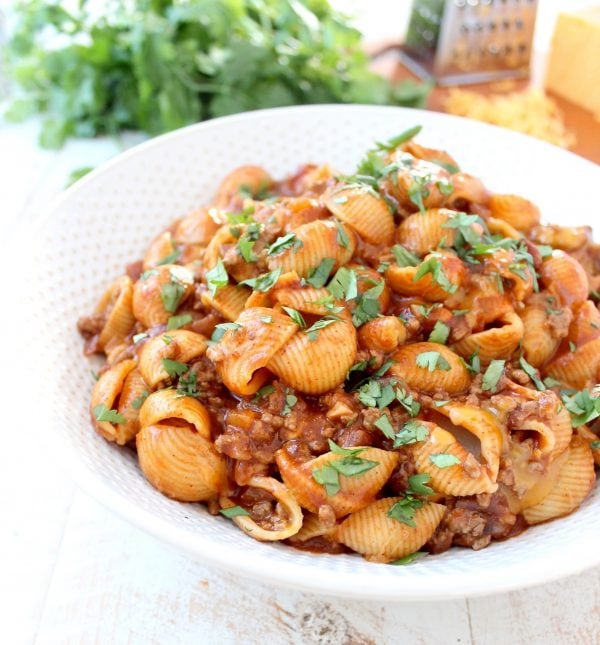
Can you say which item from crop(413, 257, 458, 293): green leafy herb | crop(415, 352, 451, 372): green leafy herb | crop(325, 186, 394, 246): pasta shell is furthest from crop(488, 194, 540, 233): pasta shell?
crop(415, 352, 451, 372): green leafy herb

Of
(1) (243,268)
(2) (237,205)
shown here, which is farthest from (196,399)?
(2) (237,205)

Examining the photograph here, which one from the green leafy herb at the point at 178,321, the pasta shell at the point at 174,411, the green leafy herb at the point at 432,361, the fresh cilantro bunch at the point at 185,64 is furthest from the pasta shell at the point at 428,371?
the fresh cilantro bunch at the point at 185,64

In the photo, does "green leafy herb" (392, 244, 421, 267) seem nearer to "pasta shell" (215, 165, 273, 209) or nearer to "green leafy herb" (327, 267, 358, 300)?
"green leafy herb" (327, 267, 358, 300)

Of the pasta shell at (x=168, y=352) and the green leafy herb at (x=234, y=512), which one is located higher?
the pasta shell at (x=168, y=352)

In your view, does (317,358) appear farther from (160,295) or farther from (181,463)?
(160,295)

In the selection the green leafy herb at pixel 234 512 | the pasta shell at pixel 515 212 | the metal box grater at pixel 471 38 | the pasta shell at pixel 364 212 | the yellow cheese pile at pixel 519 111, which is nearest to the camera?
the green leafy herb at pixel 234 512

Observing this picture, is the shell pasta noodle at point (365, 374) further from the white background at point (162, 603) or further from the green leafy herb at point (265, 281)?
the white background at point (162, 603)

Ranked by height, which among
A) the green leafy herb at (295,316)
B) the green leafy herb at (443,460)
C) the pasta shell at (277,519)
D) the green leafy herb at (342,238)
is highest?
the green leafy herb at (342,238)
